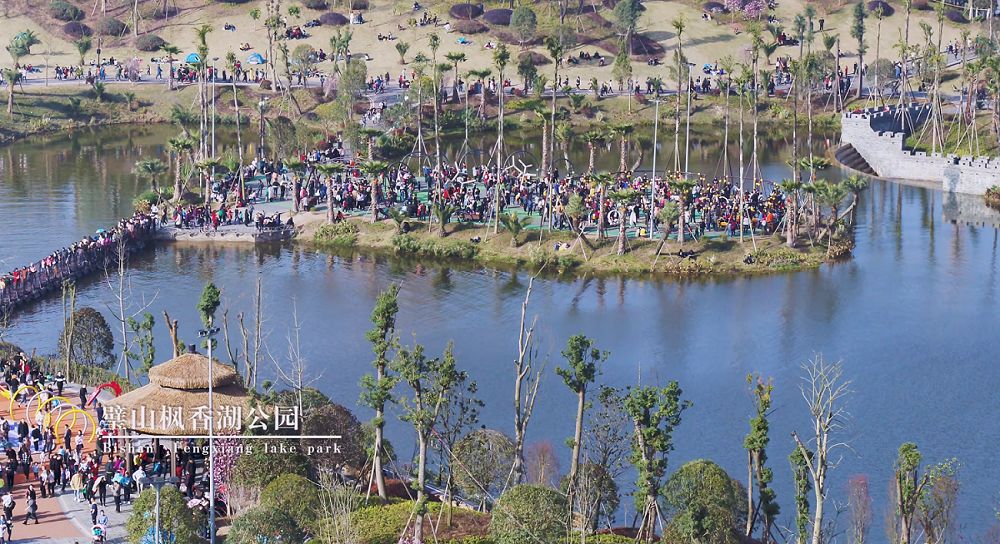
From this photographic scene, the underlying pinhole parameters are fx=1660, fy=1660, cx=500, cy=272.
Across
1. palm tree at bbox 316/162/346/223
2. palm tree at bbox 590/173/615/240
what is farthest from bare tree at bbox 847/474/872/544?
palm tree at bbox 316/162/346/223

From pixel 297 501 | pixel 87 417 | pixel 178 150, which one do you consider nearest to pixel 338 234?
pixel 178 150

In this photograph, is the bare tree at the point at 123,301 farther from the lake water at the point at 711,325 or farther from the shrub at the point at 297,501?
the shrub at the point at 297,501

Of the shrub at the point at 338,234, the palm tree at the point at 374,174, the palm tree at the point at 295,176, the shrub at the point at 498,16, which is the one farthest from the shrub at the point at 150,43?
the shrub at the point at 338,234

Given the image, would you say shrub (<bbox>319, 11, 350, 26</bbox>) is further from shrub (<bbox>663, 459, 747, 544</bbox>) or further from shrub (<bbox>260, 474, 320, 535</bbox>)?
shrub (<bbox>663, 459, 747, 544</bbox>)

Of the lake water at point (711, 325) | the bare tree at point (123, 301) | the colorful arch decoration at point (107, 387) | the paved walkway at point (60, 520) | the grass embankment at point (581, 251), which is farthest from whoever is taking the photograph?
the grass embankment at point (581, 251)

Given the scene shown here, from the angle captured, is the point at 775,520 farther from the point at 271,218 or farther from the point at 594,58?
the point at 594,58

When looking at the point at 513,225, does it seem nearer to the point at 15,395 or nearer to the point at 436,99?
the point at 436,99
